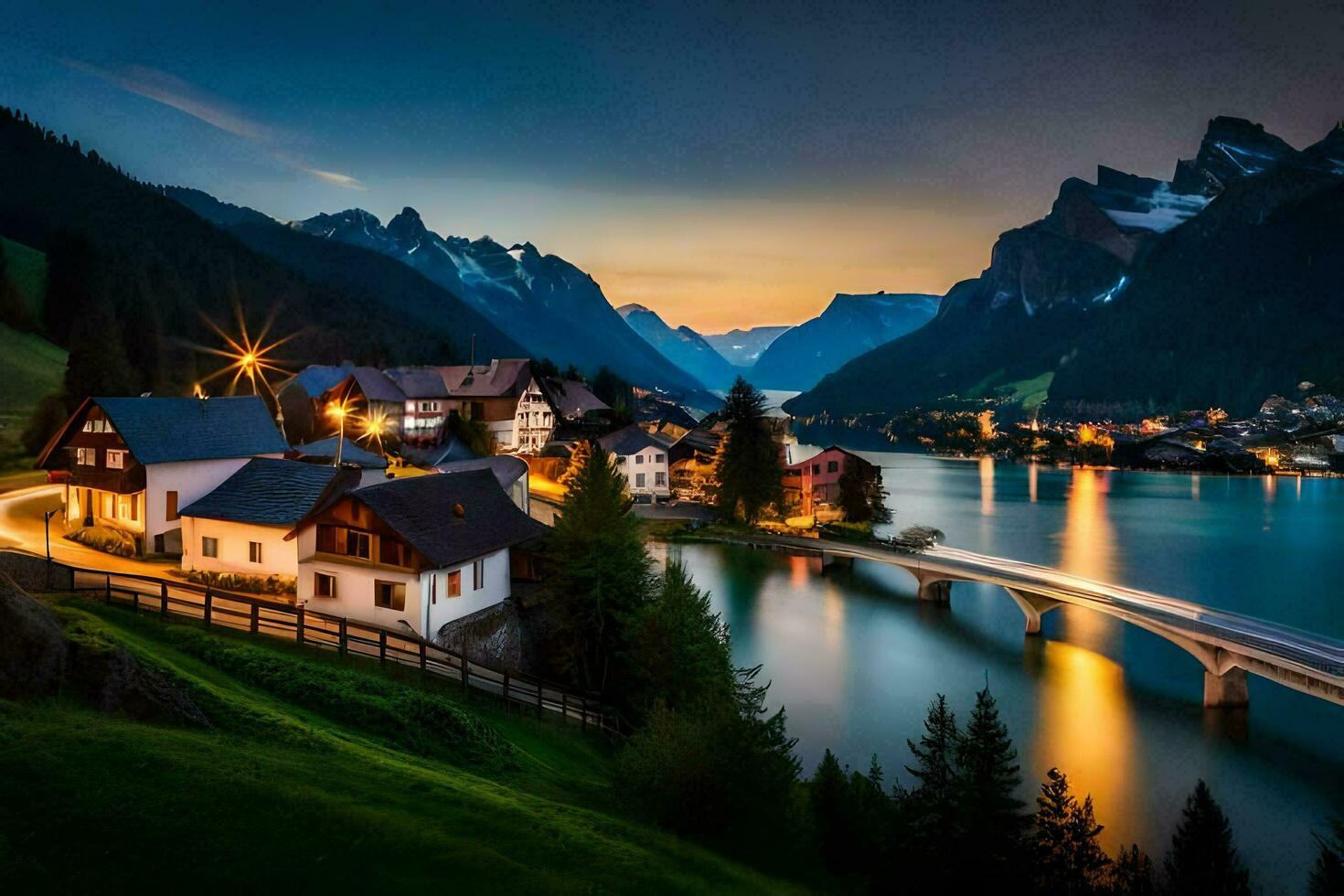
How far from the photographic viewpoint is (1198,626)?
37.7 meters

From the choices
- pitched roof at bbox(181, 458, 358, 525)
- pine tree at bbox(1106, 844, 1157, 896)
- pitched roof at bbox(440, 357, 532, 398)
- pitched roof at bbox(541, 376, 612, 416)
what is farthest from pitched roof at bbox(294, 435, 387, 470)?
pitched roof at bbox(541, 376, 612, 416)

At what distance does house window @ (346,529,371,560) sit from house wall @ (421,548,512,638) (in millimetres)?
2969

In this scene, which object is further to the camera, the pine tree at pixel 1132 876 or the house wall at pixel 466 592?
the house wall at pixel 466 592

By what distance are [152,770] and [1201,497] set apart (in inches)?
5804

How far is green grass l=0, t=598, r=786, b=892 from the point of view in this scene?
9.51 meters

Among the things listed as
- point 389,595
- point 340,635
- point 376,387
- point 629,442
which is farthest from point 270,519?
point 376,387

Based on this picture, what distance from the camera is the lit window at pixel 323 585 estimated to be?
31.4 meters

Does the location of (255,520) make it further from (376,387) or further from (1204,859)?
(376,387)

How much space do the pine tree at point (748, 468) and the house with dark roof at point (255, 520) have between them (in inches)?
1984

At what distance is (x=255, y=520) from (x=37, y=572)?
852 cm

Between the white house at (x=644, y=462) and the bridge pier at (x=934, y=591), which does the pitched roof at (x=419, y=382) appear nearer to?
the white house at (x=644, y=462)

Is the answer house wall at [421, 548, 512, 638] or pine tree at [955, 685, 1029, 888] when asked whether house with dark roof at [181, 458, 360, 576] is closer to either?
house wall at [421, 548, 512, 638]

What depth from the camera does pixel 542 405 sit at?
110688mm

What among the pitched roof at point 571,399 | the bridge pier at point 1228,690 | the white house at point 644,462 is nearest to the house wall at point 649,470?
the white house at point 644,462
